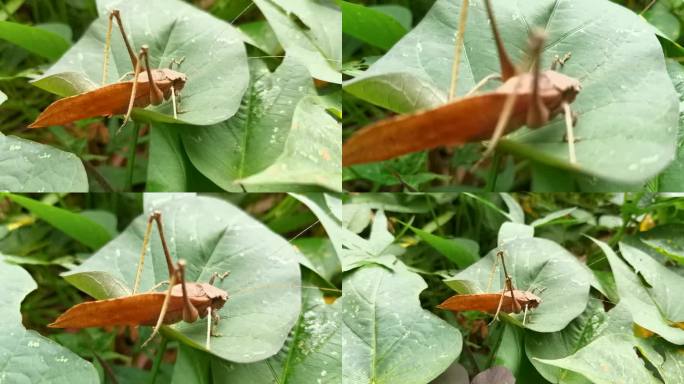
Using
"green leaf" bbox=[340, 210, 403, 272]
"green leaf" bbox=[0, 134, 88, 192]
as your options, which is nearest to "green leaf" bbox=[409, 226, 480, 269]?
"green leaf" bbox=[340, 210, 403, 272]

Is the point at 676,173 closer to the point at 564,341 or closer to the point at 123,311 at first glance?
the point at 564,341

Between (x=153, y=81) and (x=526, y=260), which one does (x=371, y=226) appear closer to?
(x=526, y=260)

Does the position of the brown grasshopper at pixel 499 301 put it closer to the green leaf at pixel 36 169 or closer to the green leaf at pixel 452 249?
the green leaf at pixel 452 249

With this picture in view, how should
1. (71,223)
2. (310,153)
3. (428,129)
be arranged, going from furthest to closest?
(71,223), (310,153), (428,129)

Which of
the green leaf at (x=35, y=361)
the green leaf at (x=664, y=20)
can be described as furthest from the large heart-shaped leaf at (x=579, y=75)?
the green leaf at (x=35, y=361)

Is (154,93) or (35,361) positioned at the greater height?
(154,93)

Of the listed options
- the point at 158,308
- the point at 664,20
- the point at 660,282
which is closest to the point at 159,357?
the point at 158,308
